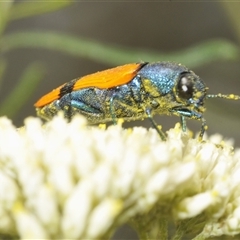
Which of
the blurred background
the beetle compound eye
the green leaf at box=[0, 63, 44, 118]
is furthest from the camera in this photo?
the blurred background

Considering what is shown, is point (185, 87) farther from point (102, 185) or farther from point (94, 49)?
point (94, 49)

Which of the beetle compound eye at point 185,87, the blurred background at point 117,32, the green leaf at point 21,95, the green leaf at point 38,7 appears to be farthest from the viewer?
the blurred background at point 117,32

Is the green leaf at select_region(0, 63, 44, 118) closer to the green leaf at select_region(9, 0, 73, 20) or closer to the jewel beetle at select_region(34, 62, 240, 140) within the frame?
→ the green leaf at select_region(9, 0, 73, 20)

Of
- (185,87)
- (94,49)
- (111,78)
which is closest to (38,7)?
(94,49)

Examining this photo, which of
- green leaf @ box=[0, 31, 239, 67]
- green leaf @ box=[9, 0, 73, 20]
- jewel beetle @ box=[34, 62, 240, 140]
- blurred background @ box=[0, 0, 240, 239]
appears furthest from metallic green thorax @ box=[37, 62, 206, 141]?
blurred background @ box=[0, 0, 240, 239]

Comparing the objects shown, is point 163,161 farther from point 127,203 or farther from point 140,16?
point 140,16

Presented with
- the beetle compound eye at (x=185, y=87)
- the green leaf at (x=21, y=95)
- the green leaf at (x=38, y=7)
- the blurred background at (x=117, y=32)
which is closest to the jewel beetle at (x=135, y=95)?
the beetle compound eye at (x=185, y=87)

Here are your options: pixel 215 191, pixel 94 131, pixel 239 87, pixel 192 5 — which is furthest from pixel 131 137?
pixel 192 5

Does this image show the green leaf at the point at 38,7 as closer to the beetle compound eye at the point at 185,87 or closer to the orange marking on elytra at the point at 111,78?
the orange marking on elytra at the point at 111,78
